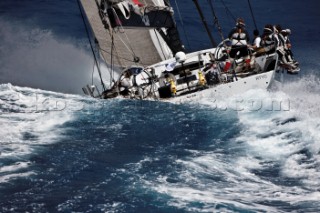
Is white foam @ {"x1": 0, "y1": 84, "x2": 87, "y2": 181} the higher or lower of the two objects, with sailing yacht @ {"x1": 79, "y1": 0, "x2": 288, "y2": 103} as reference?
lower

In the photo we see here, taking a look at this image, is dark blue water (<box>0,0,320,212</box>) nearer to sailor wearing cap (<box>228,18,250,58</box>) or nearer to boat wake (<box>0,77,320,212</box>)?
boat wake (<box>0,77,320,212</box>)

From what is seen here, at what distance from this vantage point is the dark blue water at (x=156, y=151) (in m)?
11.1

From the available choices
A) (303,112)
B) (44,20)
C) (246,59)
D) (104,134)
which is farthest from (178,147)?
(44,20)

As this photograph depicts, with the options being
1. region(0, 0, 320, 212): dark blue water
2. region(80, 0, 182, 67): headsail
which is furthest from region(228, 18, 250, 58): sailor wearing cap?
region(80, 0, 182, 67): headsail

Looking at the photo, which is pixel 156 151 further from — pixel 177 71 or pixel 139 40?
pixel 139 40

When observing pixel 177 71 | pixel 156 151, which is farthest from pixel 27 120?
pixel 177 71

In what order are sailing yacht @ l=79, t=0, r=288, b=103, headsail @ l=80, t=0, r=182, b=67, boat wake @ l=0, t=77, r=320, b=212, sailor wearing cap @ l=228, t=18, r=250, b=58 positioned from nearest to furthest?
boat wake @ l=0, t=77, r=320, b=212 < sailing yacht @ l=79, t=0, r=288, b=103 < sailor wearing cap @ l=228, t=18, r=250, b=58 < headsail @ l=80, t=0, r=182, b=67

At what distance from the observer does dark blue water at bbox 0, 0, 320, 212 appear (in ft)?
36.4

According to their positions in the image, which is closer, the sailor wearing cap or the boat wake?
the boat wake

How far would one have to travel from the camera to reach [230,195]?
1146 cm

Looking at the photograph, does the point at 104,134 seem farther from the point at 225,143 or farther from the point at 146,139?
the point at 225,143

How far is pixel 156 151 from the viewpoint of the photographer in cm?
1414

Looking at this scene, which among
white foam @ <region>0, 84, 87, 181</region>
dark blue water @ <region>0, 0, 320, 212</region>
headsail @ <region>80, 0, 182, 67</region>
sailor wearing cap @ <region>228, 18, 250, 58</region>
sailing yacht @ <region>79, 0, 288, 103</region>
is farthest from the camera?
headsail @ <region>80, 0, 182, 67</region>

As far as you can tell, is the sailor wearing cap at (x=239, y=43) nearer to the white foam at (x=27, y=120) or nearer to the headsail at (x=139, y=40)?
the headsail at (x=139, y=40)
